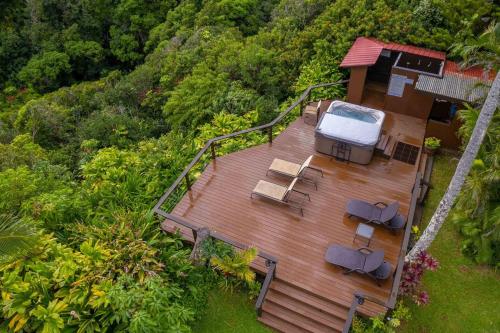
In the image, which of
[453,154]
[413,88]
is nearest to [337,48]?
[413,88]

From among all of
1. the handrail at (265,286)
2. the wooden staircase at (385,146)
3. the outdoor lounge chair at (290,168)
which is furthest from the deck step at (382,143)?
the handrail at (265,286)

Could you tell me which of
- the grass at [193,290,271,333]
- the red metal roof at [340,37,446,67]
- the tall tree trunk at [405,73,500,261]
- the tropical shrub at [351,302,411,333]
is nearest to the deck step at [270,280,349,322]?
the tropical shrub at [351,302,411,333]

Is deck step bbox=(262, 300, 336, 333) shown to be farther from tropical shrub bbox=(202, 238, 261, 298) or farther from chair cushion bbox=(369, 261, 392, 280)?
chair cushion bbox=(369, 261, 392, 280)

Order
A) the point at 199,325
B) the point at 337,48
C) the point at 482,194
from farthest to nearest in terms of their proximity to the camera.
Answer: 1. the point at 337,48
2. the point at 482,194
3. the point at 199,325

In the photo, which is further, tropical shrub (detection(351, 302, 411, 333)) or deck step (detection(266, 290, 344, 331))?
deck step (detection(266, 290, 344, 331))

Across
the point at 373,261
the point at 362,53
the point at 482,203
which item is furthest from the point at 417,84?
the point at 373,261

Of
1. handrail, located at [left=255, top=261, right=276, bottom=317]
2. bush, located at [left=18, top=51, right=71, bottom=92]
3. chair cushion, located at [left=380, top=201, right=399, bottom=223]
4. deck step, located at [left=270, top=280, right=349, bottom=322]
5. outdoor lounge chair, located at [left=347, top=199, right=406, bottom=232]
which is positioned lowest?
bush, located at [left=18, top=51, right=71, bottom=92]

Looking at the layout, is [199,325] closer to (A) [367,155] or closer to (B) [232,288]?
(B) [232,288]
